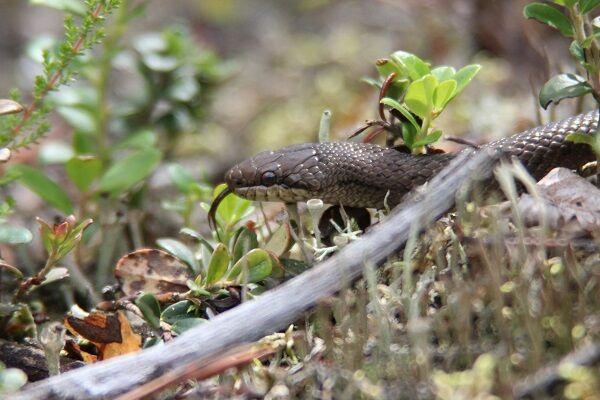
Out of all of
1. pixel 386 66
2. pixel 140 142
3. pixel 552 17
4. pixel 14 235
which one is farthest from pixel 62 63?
pixel 552 17

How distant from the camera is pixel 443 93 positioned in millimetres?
2801

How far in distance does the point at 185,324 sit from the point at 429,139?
40.7 inches

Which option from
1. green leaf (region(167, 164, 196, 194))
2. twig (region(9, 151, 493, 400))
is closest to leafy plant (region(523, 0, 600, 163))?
twig (region(9, 151, 493, 400))

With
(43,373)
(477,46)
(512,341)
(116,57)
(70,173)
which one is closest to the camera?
(512,341)

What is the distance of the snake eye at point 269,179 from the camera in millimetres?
3531

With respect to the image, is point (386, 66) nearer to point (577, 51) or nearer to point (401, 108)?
point (401, 108)

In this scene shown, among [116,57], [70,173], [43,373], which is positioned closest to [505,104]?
[116,57]

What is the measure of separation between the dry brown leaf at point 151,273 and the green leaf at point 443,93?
1.02 meters

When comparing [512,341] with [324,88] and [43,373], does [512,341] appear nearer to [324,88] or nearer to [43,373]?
[43,373]

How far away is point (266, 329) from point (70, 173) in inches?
70.0

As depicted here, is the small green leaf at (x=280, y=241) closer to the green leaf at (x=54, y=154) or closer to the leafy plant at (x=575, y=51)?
the leafy plant at (x=575, y=51)

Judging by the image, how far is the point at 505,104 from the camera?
518 cm

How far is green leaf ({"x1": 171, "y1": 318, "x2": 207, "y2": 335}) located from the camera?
254cm

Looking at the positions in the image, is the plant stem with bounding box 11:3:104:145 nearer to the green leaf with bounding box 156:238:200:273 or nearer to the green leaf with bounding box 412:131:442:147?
the green leaf with bounding box 156:238:200:273
